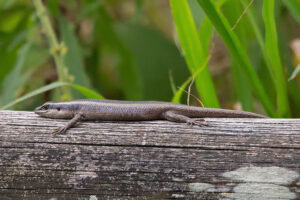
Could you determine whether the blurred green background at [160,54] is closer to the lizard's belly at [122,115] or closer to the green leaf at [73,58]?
the green leaf at [73,58]

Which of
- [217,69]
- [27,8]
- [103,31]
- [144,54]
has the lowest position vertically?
[217,69]

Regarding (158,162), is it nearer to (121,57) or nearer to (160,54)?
(121,57)

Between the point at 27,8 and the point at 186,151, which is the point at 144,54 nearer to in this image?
the point at 27,8

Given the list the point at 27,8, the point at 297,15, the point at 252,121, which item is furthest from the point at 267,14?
the point at 27,8

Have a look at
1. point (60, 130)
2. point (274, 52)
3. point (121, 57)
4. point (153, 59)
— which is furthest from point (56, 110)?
point (153, 59)

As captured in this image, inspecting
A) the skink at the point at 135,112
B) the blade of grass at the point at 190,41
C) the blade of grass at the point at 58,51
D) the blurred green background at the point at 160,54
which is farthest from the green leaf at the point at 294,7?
the blade of grass at the point at 58,51
